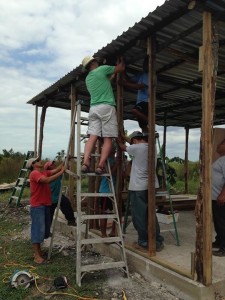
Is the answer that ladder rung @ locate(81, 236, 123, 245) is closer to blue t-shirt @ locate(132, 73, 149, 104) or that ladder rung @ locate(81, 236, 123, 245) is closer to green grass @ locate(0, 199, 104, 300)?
green grass @ locate(0, 199, 104, 300)

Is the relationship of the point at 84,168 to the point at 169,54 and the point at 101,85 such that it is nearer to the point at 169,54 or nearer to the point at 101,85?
the point at 101,85

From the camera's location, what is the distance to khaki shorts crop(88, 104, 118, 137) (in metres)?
5.27

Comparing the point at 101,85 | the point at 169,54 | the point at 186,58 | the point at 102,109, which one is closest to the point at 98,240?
the point at 102,109

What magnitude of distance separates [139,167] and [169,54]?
197cm

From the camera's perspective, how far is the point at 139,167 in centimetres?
518

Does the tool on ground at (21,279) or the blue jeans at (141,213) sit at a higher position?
the blue jeans at (141,213)

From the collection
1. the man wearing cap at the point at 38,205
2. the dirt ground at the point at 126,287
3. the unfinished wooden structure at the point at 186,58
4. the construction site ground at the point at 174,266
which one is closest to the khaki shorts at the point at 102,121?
the unfinished wooden structure at the point at 186,58

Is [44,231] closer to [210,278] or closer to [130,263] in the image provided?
[130,263]

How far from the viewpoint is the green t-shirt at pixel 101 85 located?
532 centimetres

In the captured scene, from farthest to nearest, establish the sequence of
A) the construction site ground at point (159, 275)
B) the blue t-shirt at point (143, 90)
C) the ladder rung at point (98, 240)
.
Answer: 1. the blue t-shirt at point (143, 90)
2. the ladder rung at point (98, 240)
3. the construction site ground at point (159, 275)

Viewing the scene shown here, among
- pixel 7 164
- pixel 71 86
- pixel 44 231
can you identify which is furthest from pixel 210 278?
pixel 7 164

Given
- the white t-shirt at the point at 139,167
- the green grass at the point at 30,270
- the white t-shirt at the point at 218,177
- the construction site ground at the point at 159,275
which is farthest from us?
the white t-shirt at the point at 139,167

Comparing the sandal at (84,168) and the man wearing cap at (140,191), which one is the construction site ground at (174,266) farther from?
the sandal at (84,168)

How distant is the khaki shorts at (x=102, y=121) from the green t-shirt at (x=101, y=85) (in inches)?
4.0
